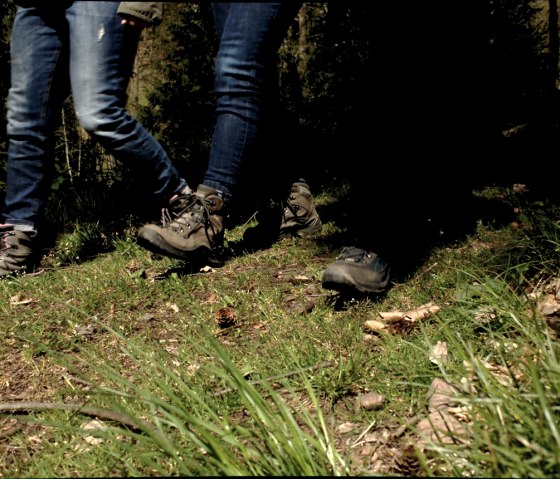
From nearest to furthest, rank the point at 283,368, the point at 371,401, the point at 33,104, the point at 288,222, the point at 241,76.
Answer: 1. the point at 371,401
2. the point at 283,368
3. the point at 241,76
4. the point at 33,104
5. the point at 288,222

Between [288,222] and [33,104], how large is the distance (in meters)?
1.63

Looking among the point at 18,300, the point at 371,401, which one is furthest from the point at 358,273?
Result: the point at 18,300

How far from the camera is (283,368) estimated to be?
6.11 feet

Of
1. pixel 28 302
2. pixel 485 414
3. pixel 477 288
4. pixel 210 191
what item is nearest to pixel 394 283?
pixel 477 288

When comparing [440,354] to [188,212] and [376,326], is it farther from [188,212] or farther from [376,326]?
[188,212]

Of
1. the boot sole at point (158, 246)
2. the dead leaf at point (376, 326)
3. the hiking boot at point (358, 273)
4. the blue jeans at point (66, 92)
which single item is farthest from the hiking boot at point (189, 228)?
the dead leaf at point (376, 326)

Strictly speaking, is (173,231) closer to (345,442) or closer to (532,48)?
(345,442)

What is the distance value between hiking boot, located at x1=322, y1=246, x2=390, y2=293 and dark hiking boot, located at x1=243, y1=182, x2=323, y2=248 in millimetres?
1075

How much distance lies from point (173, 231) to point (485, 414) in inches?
78.1

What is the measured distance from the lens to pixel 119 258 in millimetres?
3539

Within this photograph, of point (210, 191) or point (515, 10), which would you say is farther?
point (515, 10)

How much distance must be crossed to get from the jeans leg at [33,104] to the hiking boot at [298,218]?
146 centimetres

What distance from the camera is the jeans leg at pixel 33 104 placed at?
3102 millimetres

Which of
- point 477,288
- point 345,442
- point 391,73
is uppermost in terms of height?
point 391,73
